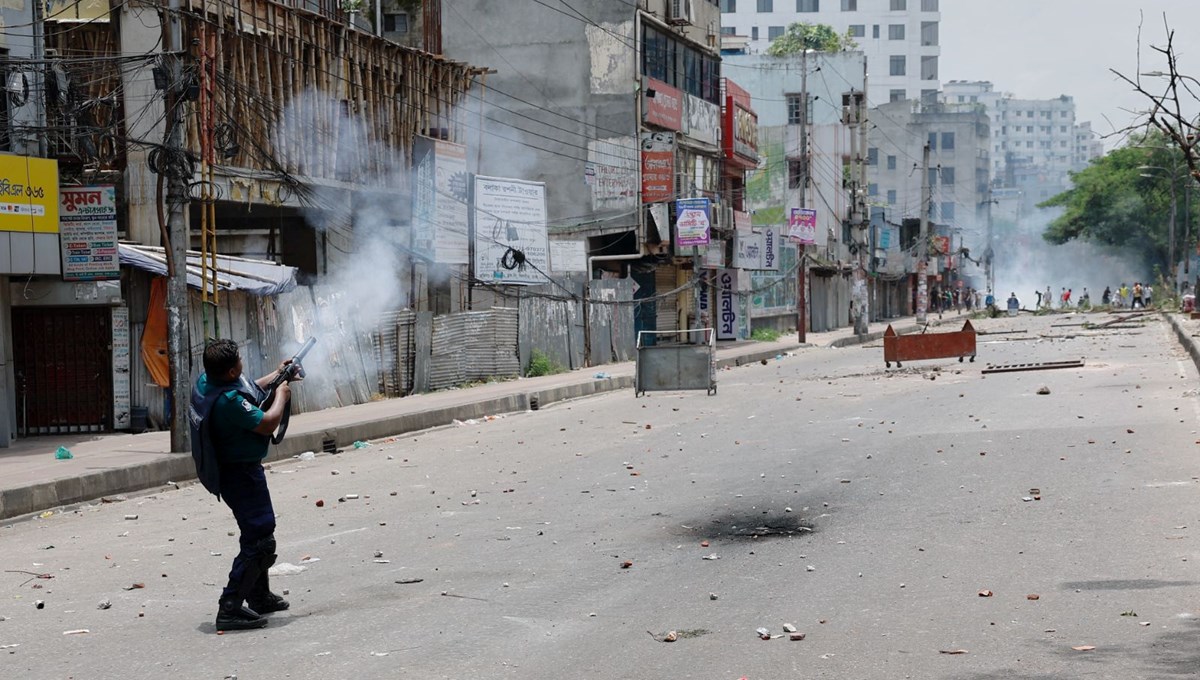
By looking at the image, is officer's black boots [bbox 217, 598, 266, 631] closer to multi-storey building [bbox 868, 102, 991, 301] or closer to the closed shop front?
the closed shop front

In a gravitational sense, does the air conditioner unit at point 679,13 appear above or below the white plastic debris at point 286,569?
above

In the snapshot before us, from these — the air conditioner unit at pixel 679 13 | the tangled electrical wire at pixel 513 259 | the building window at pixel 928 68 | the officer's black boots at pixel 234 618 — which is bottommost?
the officer's black boots at pixel 234 618

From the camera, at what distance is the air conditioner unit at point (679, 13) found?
152 ft

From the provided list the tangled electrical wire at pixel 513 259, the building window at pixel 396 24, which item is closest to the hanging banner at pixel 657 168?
the building window at pixel 396 24

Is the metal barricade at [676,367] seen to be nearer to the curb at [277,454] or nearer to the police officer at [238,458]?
the curb at [277,454]

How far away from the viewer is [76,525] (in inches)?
481

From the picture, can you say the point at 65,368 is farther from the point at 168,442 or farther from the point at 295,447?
the point at 295,447

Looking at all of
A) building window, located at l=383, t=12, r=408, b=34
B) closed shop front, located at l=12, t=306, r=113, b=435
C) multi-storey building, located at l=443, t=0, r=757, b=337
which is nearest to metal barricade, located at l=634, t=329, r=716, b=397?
closed shop front, located at l=12, t=306, r=113, b=435

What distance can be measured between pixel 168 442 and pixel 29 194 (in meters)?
3.83

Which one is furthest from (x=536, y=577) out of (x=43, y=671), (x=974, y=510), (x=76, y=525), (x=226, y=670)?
(x=76, y=525)

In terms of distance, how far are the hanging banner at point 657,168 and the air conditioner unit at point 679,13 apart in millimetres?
5706

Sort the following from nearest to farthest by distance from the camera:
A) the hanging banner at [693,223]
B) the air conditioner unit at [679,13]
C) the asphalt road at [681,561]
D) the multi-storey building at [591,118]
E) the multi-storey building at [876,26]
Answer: the asphalt road at [681,561], the hanging banner at [693,223], the multi-storey building at [591,118], the air conditioner unit at [679,13], the multi-storey building at [876,26]

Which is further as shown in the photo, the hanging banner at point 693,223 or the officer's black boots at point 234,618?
the hanging banner at point 693,223

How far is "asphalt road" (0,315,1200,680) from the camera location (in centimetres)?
643
